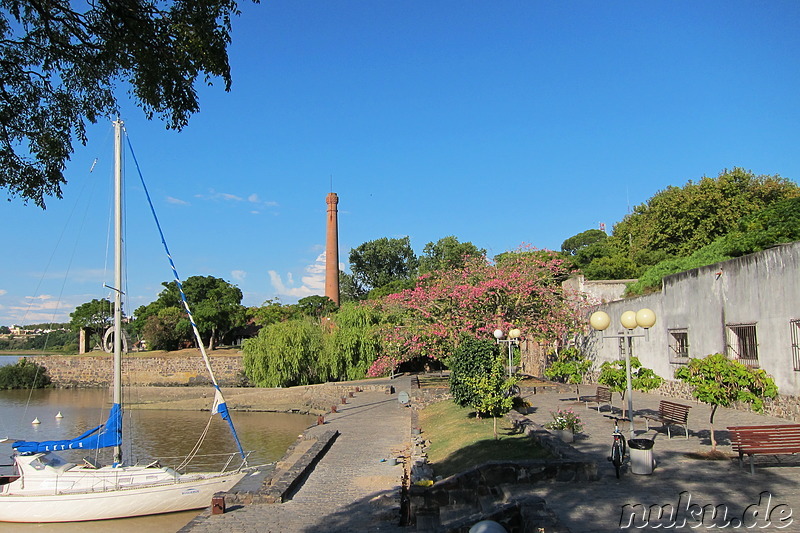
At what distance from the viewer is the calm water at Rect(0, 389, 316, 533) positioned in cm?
1291

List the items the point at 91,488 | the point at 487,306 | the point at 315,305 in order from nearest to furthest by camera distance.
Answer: the point at 91,488 < the point at 487,306 < the point at 315,305

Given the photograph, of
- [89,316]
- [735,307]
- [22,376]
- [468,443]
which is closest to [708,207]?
[735,307]

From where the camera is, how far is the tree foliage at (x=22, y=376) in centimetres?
5000

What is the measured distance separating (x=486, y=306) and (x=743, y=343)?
35.8 ft

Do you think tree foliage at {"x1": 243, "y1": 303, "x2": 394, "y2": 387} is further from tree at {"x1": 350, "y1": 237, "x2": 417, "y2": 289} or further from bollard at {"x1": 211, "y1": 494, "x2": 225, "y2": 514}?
tree at {"x1": 350, "y1": 237, "x2": 417, "y2": 289}

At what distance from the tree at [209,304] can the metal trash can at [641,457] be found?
182 ft

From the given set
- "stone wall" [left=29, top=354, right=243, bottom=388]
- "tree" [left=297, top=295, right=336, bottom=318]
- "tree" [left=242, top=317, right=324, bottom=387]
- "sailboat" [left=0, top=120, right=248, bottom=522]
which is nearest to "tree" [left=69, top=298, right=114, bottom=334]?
"stone wall" [left=29, top=354, right=243, bottom=388]

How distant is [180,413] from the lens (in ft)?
108

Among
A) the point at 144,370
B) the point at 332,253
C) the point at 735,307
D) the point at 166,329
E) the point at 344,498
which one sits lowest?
the point at 144,370

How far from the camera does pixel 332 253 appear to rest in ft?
211

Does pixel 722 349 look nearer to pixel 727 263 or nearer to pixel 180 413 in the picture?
pixel 727 263

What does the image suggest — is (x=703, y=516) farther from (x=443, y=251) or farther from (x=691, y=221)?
(x=443, y=251)

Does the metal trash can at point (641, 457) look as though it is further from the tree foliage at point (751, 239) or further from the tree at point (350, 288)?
the tree at point (350, 288)

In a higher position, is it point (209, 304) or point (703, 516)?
point (209, 304)
